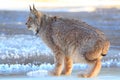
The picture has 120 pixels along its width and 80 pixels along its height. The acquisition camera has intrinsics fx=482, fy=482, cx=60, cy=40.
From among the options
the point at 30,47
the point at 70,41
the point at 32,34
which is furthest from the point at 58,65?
the point at 32,34

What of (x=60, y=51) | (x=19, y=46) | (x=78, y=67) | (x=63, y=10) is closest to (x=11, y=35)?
(x=19, y=46)

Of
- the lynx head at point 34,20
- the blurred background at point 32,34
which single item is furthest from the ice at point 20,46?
the lynx head at point 34,20

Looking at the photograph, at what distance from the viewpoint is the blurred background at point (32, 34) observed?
324 inches

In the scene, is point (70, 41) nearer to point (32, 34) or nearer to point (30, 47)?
point (30, 47)

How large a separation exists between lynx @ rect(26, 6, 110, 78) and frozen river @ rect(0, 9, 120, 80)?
28 cm

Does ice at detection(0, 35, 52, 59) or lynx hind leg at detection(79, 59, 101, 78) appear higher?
lynx hind leg at detection(79, 59, 101, 78)

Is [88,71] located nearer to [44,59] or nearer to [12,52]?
[44,59]

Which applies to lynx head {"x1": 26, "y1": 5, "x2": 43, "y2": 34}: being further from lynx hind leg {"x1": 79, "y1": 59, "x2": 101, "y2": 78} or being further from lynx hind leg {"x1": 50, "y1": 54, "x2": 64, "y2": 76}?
lynx hind leg {"x1": 79, "y1": 59, "x2": 101, "y2": 78}

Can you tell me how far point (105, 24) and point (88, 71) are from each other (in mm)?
5121

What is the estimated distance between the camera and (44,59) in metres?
8.56

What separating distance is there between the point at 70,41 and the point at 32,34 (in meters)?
3.94

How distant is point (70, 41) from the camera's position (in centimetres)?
666

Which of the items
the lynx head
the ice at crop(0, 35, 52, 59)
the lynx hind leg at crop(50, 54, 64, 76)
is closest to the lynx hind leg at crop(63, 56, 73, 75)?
the lynx hind leg at crop(50, 54, 64, 76)

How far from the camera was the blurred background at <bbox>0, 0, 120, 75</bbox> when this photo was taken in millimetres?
8242
